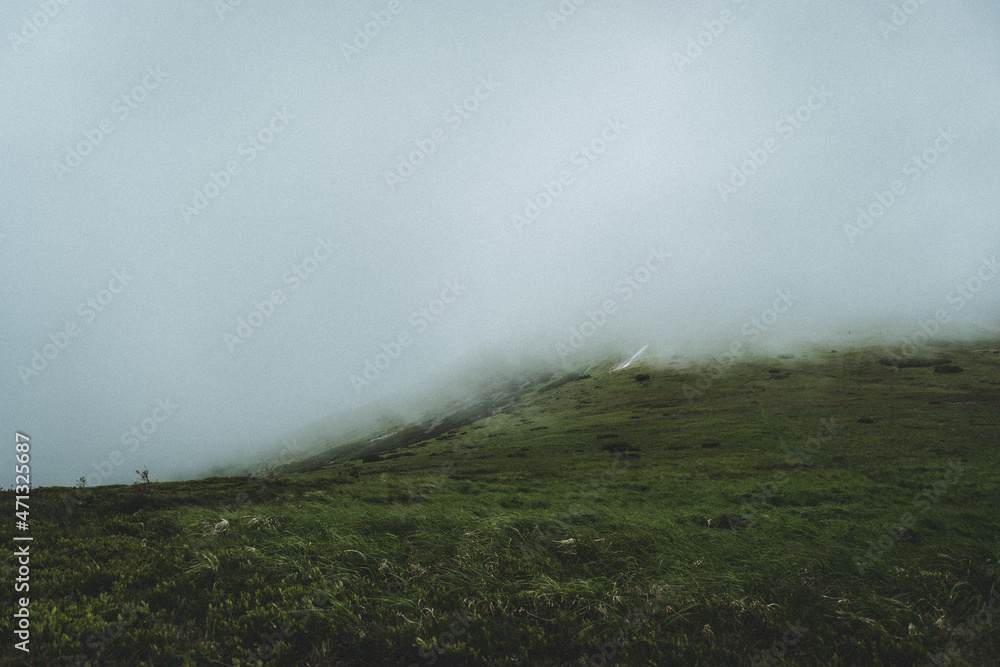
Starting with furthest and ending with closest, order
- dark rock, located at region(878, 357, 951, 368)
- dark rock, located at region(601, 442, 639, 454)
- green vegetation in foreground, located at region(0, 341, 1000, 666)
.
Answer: dark rock, located at region(878, 357, 951, 368), dark rock, located at region(601, 442, 639, 454), green vegetation in foreground, located at region(0, 341, 1000, 666)

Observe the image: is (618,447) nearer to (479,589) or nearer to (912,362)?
(479,589)

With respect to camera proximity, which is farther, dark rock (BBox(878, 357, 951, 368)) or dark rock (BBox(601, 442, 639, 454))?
dark rock (BBox(878, 357, 951, 368))

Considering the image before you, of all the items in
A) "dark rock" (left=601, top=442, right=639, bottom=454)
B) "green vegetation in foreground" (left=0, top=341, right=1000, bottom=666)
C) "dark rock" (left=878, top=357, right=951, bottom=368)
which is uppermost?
"green vegetation in foreground" (left=0, top=341, right=1000, bottom=666)

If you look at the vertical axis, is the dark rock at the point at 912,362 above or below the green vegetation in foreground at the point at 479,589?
below

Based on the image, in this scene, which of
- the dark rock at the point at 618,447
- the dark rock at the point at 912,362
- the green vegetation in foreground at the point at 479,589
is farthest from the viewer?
the dark rock at the point at 912,362

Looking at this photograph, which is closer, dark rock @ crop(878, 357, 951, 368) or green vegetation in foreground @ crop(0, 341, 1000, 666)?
green vegetation in foreground @ crop(0, 341, 1000, 666)

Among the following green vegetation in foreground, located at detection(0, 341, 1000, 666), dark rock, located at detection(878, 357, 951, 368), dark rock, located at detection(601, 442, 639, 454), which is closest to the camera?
green vegetation in foreground, located at detection(0, 341, 1000, 666)

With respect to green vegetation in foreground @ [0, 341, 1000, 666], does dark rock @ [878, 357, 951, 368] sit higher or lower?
lower

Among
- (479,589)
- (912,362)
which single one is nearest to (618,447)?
(479,589)

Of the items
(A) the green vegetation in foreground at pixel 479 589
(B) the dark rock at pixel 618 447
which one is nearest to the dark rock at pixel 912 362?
(B) the dark rock at pixel 618 447

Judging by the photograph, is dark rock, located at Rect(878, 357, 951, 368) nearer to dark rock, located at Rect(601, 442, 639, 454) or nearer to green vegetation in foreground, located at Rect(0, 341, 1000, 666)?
dark rock, located at Rect(601, 442, 639, 454)

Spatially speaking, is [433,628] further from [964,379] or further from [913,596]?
[964,379]

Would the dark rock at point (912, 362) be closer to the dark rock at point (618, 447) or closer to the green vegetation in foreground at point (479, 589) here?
the dark rock at point (618, 447)

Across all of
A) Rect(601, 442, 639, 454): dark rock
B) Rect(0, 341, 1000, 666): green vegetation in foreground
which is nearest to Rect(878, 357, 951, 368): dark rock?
Rect(601, 442, 639, 454): dark rock
